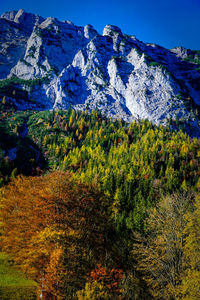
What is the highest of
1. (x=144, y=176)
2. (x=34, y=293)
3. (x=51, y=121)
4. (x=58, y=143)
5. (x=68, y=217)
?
(x=51, y=121)

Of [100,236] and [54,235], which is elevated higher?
[54,235]

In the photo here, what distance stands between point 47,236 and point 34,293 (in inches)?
215

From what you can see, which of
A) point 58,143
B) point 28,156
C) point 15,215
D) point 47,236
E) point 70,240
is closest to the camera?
point 47,236

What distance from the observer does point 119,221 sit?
179 ft

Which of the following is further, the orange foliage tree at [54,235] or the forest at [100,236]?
the forest at [100,236]

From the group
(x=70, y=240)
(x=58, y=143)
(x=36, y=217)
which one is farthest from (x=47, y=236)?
(x=58, y=143)

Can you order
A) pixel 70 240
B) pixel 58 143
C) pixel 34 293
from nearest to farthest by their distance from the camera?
pixel 34 293, pixel 70 240, pixel 58 143

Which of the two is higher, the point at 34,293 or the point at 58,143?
the point at 58,143

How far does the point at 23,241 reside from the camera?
24.7 meters

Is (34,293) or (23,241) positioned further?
(23,241)

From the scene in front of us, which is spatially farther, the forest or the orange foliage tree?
the forest

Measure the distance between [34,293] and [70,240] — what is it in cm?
602

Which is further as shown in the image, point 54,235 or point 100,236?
point 100,236

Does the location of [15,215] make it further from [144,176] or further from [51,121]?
[51,121]
